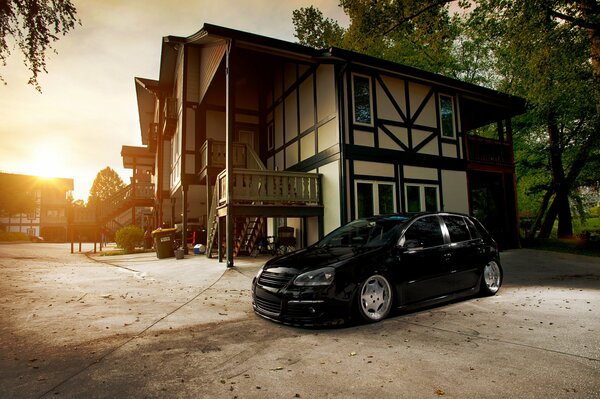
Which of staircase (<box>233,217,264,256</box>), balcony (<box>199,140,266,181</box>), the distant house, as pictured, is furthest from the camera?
the distant house

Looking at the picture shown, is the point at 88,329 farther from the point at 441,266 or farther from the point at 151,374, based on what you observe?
the point at 441,266

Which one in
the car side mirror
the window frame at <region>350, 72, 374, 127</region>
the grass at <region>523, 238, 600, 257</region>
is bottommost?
the grass at <region>523, 238, 600, 257</region>

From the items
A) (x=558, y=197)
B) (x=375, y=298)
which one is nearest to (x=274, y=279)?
(x=375, y=298)

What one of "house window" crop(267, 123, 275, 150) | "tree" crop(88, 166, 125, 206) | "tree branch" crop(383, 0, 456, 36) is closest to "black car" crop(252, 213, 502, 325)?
"tree branch" crop(383, 0, 456, 36)

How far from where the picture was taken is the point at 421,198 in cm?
1371

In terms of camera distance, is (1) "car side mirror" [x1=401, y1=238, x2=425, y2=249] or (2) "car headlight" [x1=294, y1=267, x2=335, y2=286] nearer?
(2) "car headlight" [x1=294, y1=267, x2=335, y2=286]

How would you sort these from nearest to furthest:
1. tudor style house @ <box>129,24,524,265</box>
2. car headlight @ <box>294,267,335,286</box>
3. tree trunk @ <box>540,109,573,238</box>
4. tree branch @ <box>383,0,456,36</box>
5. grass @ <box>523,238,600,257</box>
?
car headlight @ <box>294,267,335,286</box> → tudor style house @ <box>129,24,524,265</box> → tree branch @ <box>383,0,456,36</box> → grass @ <box>523,238,600,257</box> → tree trunk @ <box>540,109,573,238</box>

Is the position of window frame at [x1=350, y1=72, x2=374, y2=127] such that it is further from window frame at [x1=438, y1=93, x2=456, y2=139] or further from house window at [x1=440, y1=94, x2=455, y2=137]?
house window at [x1=440, y1=94, x2=455, y2=137]

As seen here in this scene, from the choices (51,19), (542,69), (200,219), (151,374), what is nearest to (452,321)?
(151,374)

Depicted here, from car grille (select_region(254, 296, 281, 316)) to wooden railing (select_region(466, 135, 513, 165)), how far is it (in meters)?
13.2

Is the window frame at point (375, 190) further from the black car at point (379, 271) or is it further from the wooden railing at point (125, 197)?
the wooden railing at point (125, 197)

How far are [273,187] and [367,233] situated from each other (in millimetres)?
6445

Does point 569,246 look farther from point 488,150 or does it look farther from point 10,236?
point 10,236

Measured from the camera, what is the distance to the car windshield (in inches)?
215
